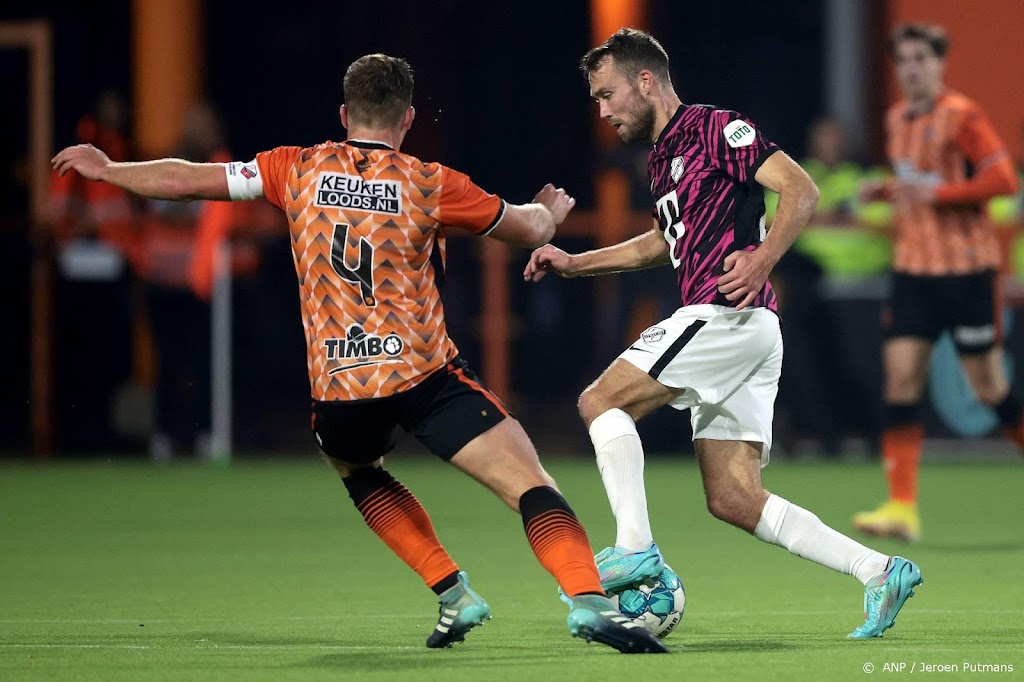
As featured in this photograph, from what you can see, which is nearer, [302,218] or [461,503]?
[302,218]

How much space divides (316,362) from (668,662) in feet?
4.45

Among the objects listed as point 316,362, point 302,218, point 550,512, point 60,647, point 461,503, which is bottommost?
point 461,503

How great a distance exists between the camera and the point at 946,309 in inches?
384

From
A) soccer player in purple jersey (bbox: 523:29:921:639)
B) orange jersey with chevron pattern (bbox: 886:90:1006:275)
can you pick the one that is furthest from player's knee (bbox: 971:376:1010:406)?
soccer player in purple jersey (bbox: 523:29:921:639)

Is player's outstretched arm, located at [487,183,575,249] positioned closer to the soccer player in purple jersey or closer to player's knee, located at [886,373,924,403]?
the soccer player in purple jersey

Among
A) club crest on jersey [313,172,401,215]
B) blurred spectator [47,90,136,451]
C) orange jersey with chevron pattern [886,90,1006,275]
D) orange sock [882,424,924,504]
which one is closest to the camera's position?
club crest on jersey [313,172,401,215]

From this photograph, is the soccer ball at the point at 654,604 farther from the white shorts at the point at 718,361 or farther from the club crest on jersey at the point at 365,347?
the club crest on jersey at the point at 365,347

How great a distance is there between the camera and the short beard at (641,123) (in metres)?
6.36

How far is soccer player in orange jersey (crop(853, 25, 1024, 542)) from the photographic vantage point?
9.65m

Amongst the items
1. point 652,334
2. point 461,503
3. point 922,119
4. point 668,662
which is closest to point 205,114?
point 461,503

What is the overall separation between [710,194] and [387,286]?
1.13 m

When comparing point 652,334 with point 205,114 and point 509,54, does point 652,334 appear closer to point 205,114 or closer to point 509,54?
point 205,114

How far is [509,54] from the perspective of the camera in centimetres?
1995

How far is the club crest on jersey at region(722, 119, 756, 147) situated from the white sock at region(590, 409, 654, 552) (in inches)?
36.3
